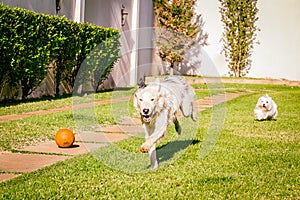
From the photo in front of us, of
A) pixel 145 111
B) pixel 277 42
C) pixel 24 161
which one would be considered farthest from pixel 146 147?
pixel 277 42

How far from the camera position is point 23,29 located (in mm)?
9414

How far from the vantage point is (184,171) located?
431cm

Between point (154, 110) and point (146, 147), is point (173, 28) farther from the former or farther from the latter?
point (146, 147)

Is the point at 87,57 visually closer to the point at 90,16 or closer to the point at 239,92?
the point at 90,16

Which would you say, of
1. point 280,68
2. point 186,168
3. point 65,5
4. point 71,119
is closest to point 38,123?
point 71,119

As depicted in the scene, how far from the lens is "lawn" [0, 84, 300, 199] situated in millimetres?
3562

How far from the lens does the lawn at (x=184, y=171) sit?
3.56 meters

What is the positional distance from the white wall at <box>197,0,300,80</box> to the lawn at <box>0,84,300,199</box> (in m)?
12.3

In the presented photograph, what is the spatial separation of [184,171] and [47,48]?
6795 millimetres

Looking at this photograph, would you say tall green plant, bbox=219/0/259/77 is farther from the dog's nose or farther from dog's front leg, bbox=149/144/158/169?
the dog's nose

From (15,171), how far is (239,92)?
11049mm

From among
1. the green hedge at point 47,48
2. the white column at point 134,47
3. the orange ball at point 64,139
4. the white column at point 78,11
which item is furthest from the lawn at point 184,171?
the white column at point 134,47

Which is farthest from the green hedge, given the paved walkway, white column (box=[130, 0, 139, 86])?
white column (box=[130, 0, 139, 86])

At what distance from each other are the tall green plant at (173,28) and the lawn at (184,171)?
12.8m
